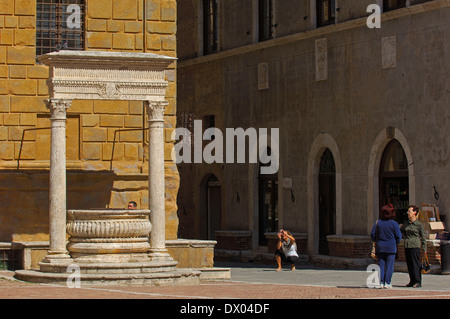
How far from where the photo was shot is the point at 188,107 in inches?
1613

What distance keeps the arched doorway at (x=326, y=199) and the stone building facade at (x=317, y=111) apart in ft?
0.13

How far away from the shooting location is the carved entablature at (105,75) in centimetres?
2148

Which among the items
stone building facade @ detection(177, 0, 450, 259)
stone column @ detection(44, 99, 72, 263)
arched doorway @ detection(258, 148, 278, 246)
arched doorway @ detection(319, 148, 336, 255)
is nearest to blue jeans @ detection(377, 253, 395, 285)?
stone column @ detection(44, 99, 72, 263)

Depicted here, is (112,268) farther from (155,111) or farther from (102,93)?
(102,93)

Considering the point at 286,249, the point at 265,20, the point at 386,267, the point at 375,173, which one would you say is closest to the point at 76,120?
the point at 386,267

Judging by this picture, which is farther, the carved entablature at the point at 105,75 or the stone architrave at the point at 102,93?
the carved entablature at the point at 105,75

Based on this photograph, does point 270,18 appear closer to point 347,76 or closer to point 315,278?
point 347,76

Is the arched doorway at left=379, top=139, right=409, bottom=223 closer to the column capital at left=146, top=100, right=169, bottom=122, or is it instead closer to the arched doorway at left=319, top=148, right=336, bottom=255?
the arched doorway at left=319, top=148, right=336, bottom=255

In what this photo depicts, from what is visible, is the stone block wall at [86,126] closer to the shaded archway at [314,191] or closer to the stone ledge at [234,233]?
the shaded archway at [314,191]

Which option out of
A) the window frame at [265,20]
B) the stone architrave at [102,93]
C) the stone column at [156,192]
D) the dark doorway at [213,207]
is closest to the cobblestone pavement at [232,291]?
the stone column at [156,192]

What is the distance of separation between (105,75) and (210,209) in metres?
19.0

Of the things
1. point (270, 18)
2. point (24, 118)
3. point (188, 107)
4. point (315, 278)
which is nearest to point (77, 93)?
point (24, 118)

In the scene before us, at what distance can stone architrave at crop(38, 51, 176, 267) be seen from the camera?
21.2 m

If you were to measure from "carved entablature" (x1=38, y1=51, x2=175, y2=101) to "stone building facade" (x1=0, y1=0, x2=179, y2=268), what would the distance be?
2615 millimetres
